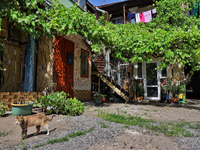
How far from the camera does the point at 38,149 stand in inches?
87.7

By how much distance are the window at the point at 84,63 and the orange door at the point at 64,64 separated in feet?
3.15

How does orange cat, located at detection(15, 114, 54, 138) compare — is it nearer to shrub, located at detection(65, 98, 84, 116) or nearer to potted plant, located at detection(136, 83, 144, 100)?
shrub, located at detection(65, 98, 84, 116)

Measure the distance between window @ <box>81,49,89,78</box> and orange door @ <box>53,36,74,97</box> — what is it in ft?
3.15

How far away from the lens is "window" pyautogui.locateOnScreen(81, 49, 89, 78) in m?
8.67

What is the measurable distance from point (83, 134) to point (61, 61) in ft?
15.3

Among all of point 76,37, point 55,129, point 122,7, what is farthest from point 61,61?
point 122,7

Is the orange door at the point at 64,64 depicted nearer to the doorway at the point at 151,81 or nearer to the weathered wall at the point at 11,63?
the weathered wall at the point at 11,63

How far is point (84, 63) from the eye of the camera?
8844 millimetres

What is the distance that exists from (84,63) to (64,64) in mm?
1837

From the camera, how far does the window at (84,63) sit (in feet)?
28.5

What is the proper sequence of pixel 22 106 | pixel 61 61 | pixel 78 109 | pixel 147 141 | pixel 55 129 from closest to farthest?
pixel 147 141 → pixel 55 129 → pixel 22 106 → pixel 78 109 → pixel 61 61

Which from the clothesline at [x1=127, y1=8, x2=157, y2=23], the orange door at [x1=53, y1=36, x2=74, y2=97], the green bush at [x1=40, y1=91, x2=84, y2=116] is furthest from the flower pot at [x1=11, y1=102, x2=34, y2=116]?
the clothesline at [x1=127, y1=8, x2=157, y2=23]

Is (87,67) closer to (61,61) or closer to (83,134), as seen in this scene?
(61,61)

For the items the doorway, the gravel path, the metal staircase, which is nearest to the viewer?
the gravel path
